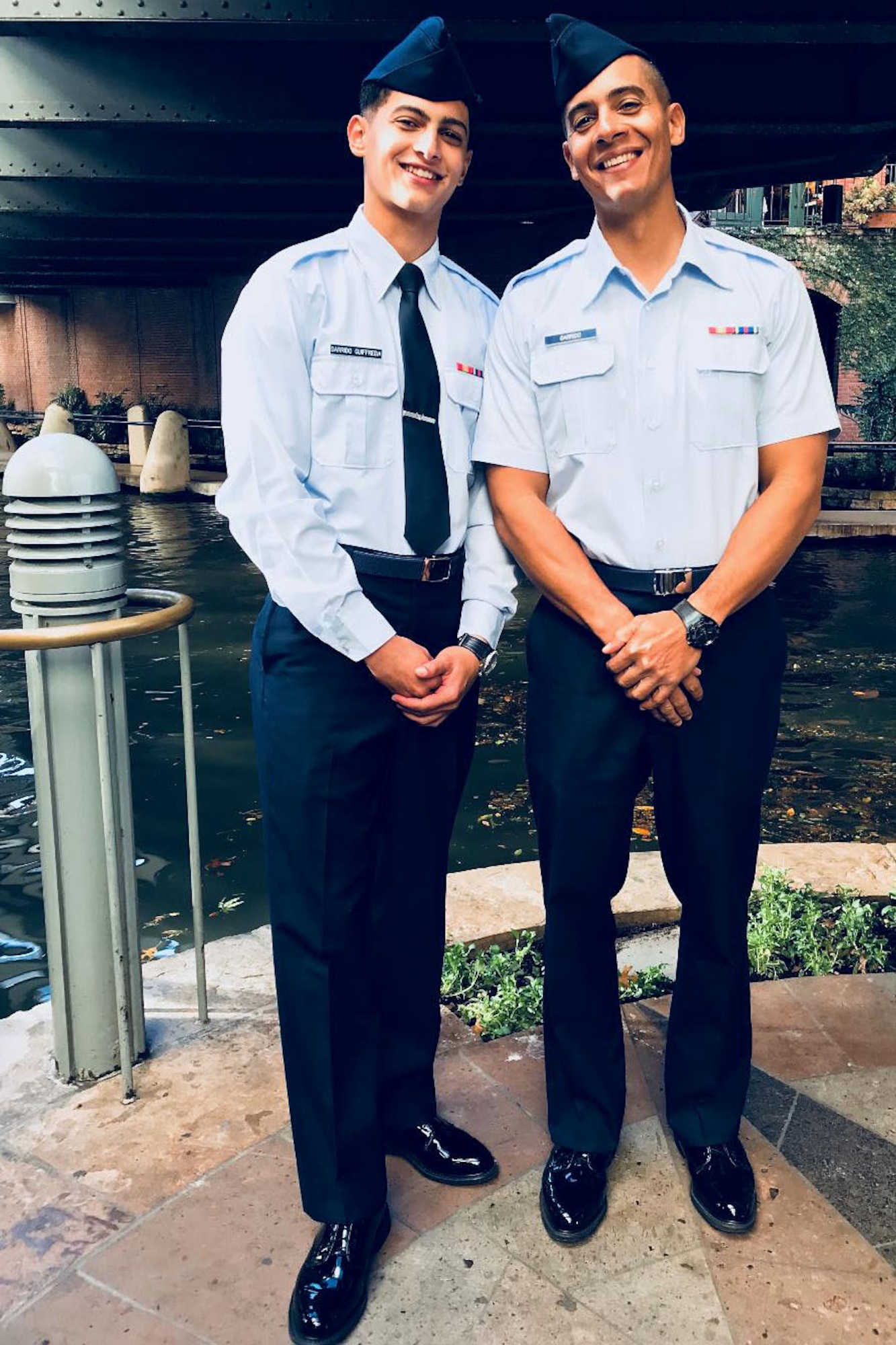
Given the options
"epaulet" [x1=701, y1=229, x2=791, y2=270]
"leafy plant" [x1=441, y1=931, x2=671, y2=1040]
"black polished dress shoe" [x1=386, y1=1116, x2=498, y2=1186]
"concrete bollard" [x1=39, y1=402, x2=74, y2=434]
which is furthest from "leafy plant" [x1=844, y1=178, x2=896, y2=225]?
"black polished dress shoe" [x1=386, y1=1116, x2=498, y2=1186]

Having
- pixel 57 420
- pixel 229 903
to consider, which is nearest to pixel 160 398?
pixel 57 420

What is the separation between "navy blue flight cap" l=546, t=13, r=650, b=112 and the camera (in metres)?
2.29

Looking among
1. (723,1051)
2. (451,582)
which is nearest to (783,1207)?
(723,1051)

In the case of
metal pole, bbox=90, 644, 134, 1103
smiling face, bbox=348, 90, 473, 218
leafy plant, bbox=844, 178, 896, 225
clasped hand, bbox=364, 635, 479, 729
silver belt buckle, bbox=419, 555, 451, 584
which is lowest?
metal pole, bbox=90, 644, 134, 1103

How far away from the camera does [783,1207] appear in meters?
2.43

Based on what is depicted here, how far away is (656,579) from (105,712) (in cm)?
126

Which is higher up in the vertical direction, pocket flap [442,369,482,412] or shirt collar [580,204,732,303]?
shirt collar [580,204,732,303]

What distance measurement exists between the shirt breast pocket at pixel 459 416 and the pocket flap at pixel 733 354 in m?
0.45

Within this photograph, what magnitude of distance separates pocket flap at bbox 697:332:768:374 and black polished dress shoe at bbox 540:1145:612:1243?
158 cm

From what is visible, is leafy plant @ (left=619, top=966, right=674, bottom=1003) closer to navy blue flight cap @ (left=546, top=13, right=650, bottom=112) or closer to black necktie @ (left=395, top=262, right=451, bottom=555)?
black necktie @ (left=395, top=262, right=451, bottom=555)

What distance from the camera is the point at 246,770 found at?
6527 millimetres

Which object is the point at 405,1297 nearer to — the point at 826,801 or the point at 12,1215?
the point at 12,1215

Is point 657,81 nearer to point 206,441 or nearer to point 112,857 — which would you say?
point 112,857

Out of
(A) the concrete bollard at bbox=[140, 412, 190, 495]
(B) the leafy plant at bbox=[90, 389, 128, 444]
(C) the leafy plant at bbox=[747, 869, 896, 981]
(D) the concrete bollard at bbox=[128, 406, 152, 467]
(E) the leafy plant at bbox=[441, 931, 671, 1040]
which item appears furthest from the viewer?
(B) the leafy plant at bbox=[90, 389, 128, 444]
